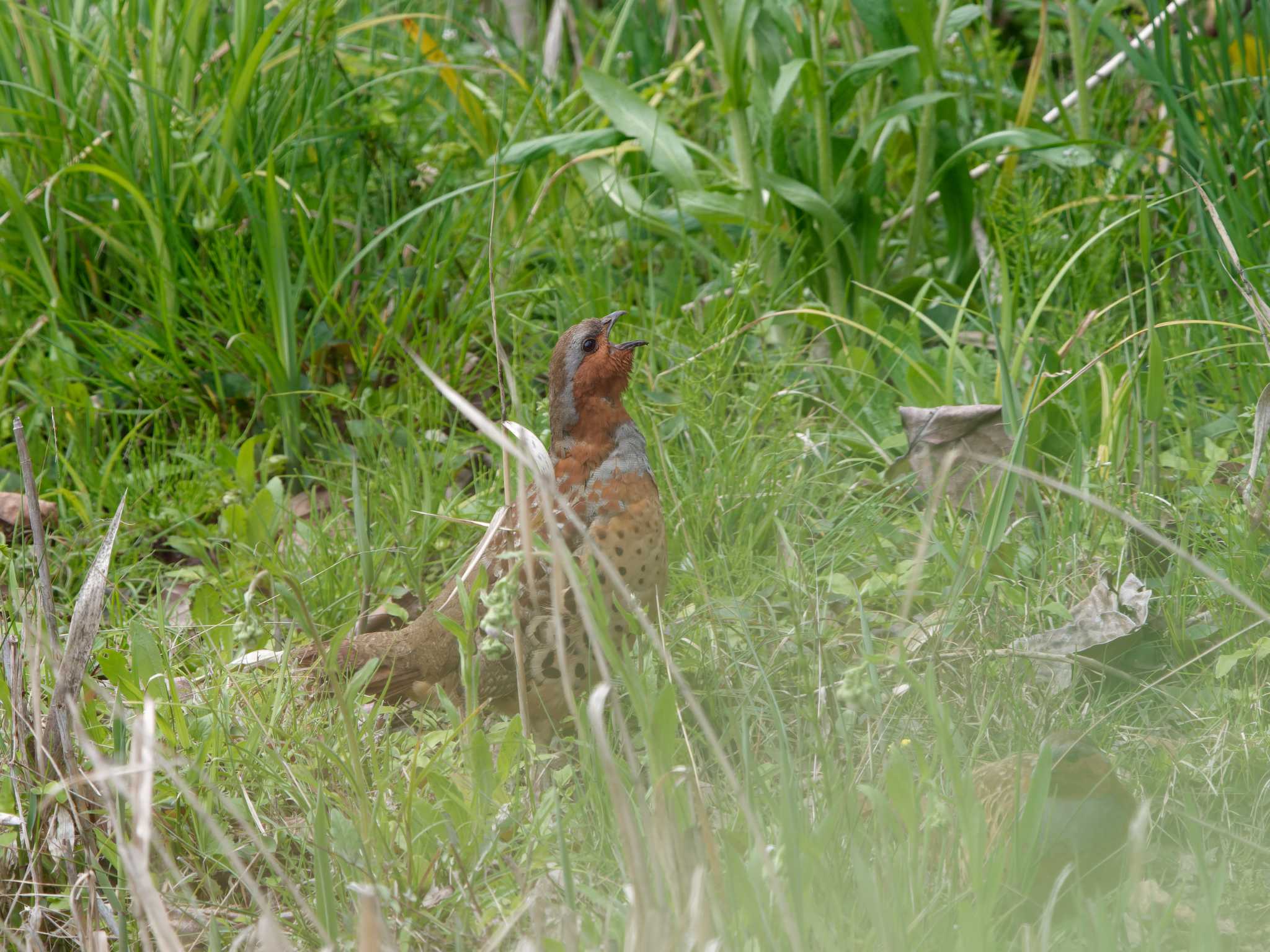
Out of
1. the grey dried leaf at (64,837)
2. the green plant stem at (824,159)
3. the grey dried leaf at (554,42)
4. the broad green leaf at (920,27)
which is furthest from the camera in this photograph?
the grey dried leaf at (554,42)

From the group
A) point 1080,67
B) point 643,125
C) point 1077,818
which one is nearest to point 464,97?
point 643,125

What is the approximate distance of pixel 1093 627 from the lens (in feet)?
9.34

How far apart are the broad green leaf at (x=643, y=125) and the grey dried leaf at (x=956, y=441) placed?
3.79 feet

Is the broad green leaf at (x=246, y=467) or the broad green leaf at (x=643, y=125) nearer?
the broad green leaf at (x=246, y=467)

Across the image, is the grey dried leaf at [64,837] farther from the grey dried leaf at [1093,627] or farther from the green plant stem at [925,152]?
the green plant stem at [925,152]

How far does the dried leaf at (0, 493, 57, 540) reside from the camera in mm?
3674

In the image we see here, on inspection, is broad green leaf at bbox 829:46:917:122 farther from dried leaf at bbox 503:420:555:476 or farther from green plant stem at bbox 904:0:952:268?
dried leaf at bbox 503:420:555:476

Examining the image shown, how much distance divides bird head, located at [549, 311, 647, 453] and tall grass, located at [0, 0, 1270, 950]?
35 cm

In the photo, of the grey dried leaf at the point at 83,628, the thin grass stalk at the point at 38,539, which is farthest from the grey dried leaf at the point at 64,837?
the thin grass stalk at the point at 38,539

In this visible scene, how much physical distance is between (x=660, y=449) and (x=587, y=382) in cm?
45

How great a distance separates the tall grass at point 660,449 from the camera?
209cm

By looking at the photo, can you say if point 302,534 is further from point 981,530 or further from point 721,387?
point 981,530

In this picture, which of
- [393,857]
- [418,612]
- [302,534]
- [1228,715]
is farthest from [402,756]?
[1228,715]

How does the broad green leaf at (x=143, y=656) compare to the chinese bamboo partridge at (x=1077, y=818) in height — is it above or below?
above
